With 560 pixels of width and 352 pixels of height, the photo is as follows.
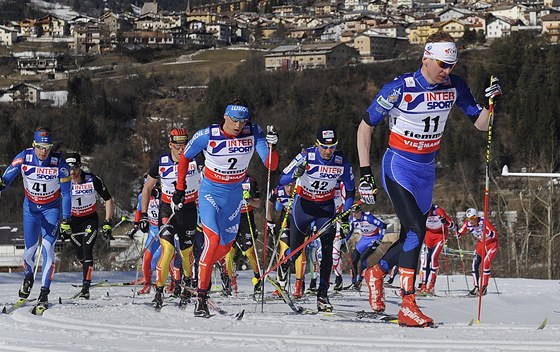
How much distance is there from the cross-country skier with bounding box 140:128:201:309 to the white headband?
3.43 metres

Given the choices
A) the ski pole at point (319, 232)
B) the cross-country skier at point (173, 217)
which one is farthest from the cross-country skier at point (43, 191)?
the ski pole at point (319, 232)


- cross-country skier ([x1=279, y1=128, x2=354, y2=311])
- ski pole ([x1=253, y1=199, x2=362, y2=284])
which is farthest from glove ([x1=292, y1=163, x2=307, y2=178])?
ski pole ([x1=253, y1=199, x2=362, y2=284])

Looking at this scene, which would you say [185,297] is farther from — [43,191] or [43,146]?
[43,146]

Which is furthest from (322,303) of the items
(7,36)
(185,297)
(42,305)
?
(7,36)

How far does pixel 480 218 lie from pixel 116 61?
14007 centimetres

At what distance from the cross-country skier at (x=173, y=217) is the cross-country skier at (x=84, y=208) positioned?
1190 millimetres

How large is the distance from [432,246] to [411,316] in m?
9.00

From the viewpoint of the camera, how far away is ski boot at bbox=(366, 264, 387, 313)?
30.0 feet

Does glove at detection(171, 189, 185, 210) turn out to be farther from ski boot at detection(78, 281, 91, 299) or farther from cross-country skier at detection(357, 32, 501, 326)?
ski boot at detection(78, 281, 91, 299)

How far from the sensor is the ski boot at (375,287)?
30.0 feet

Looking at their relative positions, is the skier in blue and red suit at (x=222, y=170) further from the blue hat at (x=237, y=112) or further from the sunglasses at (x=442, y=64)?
the sunglasses at (x=442, y=64)

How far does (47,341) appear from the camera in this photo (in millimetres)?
7641

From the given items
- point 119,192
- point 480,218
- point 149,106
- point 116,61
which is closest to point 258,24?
point 116,61

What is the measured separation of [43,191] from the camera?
11.6 metres
